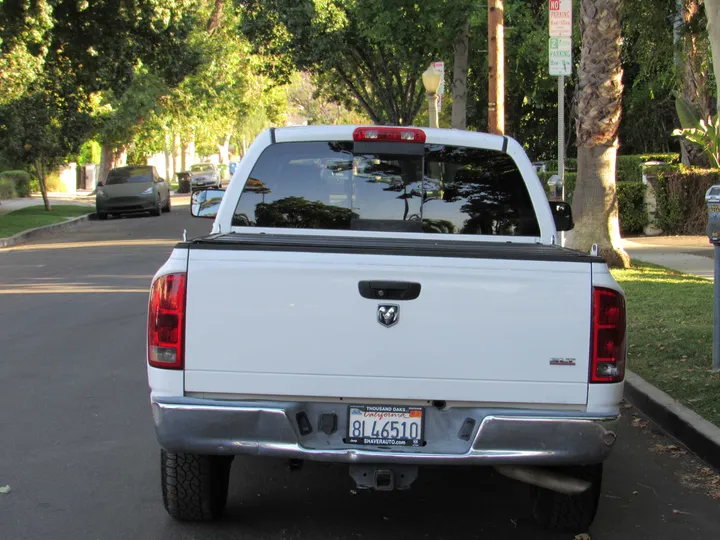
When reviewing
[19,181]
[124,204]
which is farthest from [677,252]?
[19,181]

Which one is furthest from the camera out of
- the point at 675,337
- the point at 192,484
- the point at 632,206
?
the point at 632,206

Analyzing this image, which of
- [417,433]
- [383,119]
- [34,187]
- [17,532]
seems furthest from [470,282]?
[34,187]

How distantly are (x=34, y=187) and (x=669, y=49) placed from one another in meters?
39.1

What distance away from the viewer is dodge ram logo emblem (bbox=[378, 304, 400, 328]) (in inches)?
156

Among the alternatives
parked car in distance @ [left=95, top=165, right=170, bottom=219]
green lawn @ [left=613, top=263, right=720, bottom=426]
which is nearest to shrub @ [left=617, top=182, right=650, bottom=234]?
green lawn @ [left=613, top=263, right=720, bottom=426]

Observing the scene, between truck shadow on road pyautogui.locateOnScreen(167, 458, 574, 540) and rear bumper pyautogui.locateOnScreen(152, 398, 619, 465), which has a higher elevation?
rear bumper pyautogui.locateOnScreen(152, 398, 619, 465)

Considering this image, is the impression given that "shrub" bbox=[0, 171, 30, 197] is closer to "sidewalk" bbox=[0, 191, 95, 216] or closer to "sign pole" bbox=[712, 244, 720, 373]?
"sidewalk" bbox=[0, 191, 95, 216]

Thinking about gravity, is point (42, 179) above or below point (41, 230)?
above

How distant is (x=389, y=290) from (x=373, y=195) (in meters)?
1.74

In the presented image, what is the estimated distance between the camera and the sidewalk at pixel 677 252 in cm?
1443

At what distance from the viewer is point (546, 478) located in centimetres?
427

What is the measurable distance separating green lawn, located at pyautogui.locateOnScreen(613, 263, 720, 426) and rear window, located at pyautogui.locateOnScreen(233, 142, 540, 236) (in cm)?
214

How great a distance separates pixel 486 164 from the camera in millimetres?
5691

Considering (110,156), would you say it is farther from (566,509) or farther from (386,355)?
(386,355)
